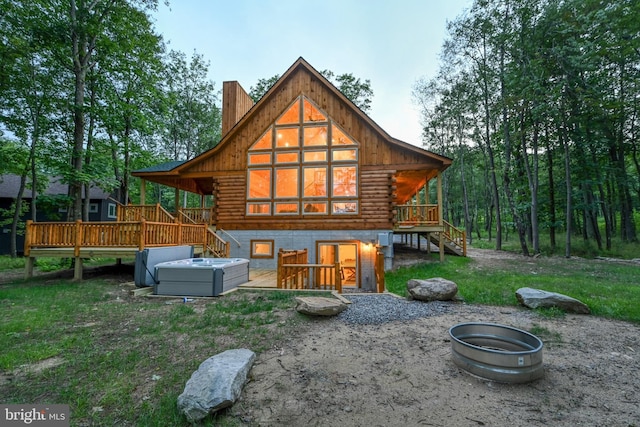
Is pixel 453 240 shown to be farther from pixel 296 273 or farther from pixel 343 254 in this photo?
pixel 296 273

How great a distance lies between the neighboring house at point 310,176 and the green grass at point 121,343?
198 inches

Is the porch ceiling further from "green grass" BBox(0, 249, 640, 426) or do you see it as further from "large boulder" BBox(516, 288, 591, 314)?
"large boulder" BBox(516, 288, 591, 314)

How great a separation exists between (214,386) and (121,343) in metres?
2.51

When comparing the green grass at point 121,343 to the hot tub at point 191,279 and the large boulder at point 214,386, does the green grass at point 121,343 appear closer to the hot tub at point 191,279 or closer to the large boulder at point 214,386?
the large boulder at point 214,386

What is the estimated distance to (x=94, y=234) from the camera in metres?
8.20

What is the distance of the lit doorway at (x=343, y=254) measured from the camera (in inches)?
452

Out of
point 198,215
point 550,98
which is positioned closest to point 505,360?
point 198,215

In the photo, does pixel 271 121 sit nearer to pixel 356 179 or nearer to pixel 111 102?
pixel 356 179

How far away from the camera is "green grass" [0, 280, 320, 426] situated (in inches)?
110

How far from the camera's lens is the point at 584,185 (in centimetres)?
1686

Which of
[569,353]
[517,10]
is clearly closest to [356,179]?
[569,353]

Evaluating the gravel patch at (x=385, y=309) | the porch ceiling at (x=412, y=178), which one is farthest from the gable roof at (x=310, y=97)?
the gravel patch at (x=385, y=309)

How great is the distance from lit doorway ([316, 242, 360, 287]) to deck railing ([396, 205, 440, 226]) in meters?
2.55

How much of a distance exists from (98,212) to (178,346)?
25.8 meters
